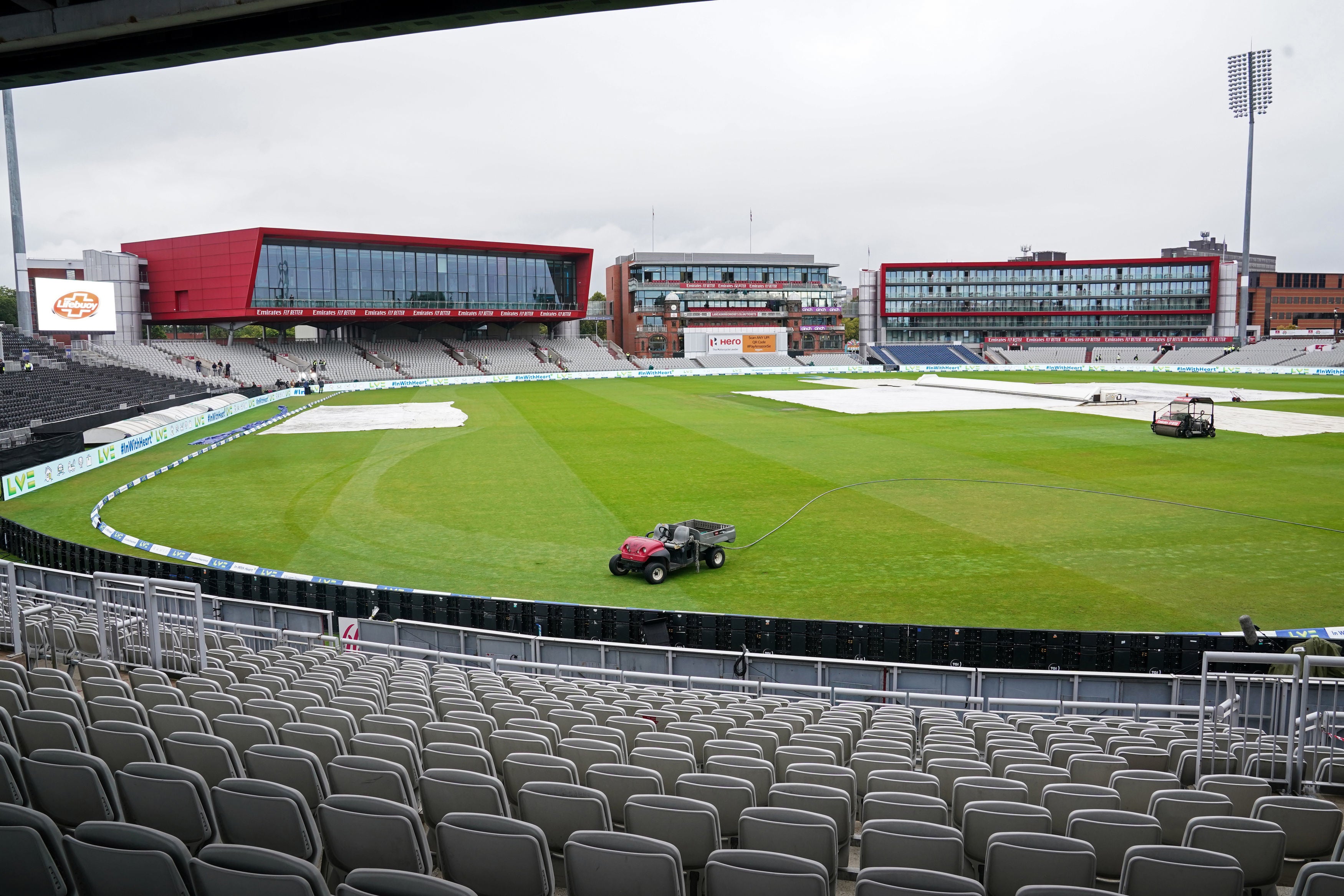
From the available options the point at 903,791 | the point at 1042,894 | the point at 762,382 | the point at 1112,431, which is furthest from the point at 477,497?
the point at 762,382

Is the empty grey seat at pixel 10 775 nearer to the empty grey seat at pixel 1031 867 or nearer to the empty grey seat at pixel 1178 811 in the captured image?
the empty grey seat at pixel 1031 867

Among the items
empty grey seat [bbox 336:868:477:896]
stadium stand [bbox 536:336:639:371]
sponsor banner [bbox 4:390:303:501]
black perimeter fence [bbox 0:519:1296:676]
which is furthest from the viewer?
stadium stand [bbox 536:336:639:371]

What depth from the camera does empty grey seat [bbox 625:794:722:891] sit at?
5016 millimetres

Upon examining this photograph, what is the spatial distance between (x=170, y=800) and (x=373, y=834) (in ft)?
4.46

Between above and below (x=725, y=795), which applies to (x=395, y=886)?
above

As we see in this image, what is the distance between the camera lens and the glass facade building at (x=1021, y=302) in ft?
463

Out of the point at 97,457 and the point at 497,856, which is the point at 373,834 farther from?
the point at 97,457

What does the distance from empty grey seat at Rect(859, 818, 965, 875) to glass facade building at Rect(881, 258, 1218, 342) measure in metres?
147

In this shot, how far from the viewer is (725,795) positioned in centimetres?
598

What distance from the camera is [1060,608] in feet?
62.2

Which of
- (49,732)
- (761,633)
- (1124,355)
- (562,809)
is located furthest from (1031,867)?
(1124,355)

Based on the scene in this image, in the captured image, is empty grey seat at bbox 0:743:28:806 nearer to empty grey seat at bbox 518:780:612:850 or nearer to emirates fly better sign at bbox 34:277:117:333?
empty grey seat at bbox 518:780:612:850

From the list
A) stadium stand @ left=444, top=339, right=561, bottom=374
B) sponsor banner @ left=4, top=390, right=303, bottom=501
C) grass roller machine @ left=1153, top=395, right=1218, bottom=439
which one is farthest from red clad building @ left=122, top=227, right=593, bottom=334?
grass roller machine @ left=1153, top=395, right=1218, bottom=439

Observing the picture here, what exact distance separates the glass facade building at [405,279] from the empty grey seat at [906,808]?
9340 cm
